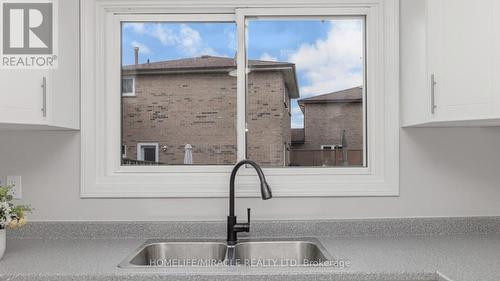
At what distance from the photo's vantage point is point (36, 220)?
2.14 m

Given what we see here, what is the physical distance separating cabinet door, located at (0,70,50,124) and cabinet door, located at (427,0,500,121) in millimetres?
1596

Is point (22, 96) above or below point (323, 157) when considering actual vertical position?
above

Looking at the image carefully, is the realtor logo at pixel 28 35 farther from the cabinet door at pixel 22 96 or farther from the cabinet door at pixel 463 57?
the cabinet door at pixel 463 57

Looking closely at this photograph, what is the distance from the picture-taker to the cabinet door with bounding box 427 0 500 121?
62.6 inches

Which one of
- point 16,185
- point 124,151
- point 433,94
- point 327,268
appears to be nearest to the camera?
point 327,268

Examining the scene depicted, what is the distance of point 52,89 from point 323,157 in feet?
4.29

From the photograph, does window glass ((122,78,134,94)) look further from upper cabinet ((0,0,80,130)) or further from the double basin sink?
the double basin sink

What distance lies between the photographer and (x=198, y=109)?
7.43ft

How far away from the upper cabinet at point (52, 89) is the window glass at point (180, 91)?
0.25 metres

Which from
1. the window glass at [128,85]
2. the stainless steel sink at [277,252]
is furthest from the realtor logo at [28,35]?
the stainless steel sink at [277,252]

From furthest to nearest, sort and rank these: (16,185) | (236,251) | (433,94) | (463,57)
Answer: (16,185)
(236,251)
(433,94)
(463,57)

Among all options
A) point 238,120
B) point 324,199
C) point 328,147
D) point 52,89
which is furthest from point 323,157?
point 52,89

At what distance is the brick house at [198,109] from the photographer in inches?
88.8

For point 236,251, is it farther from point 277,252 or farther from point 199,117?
point 199,117
